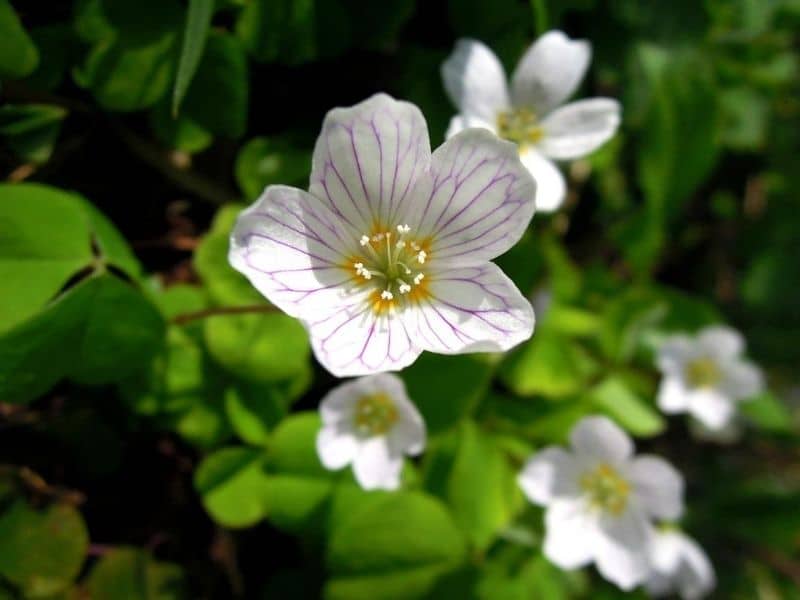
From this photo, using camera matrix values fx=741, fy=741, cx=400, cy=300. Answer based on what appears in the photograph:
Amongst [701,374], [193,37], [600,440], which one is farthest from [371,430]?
A: [701,374]

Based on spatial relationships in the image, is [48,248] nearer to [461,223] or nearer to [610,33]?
[461,223]

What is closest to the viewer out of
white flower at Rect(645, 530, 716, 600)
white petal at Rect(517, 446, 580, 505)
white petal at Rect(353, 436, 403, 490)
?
white petal at Rect(353, 436, 403, 490)

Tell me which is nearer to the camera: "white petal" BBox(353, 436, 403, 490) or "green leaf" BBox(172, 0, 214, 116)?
"green leaf" BBox(172, 0, 214, 116)

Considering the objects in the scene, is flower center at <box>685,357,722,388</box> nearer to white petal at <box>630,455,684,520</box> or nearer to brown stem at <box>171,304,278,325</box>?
white petal at <box>630,455,684,520</box>

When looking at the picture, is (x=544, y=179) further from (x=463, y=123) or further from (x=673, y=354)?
(x=673, y=354)

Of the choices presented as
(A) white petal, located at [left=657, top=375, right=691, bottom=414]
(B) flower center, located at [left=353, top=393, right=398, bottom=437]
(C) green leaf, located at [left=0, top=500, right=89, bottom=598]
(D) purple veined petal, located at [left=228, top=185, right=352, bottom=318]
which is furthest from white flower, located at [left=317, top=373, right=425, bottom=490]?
(A) white petal, located at [left=657, top=375, right=691, bottom=414]

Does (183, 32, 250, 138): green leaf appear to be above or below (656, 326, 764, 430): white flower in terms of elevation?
above
